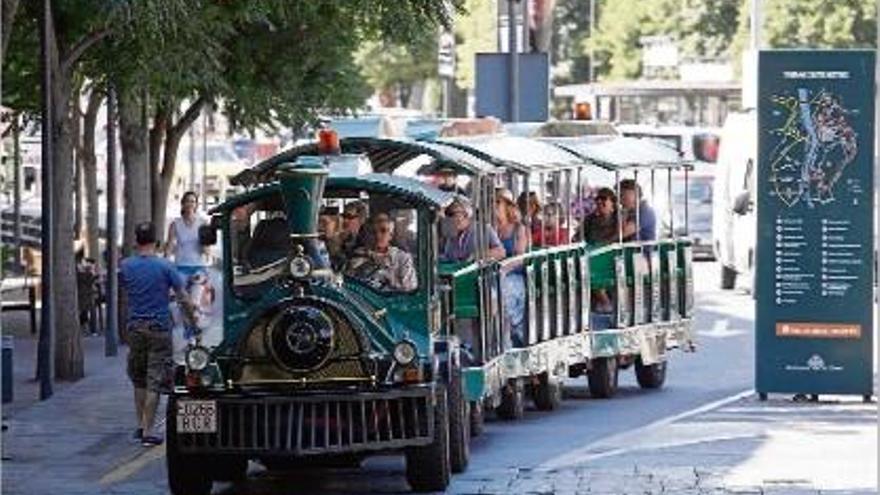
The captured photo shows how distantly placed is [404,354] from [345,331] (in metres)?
0.39

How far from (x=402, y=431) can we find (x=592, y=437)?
14.8 ft

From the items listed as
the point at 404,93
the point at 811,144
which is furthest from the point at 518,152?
the point at 404,93

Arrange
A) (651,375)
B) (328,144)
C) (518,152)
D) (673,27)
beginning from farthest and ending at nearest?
1. (673,27)
2. (651,375)
3. (518,152)
4. (328,144)

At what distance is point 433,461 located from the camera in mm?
17484

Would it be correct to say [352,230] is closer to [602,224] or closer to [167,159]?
[602,224]

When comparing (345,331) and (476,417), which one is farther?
(476,417)

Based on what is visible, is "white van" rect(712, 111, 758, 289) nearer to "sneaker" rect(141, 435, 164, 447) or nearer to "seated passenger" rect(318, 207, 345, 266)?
"sneaker" rect(141, 435, 164, 447)

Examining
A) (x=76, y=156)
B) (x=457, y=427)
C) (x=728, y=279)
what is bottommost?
(x=728, y=279)

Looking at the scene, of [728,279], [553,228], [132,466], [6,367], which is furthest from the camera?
[728,279]

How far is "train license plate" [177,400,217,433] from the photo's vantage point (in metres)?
17.2

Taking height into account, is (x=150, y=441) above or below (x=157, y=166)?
below

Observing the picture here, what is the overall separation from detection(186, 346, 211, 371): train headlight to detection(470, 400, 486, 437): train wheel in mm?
3635

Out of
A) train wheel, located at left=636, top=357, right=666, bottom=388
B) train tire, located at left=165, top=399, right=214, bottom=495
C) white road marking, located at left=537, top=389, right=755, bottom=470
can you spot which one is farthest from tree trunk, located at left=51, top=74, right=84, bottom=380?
train tire, located at left=165, top=399, right=214, bottom=495

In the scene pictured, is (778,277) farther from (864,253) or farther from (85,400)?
(85,400)
